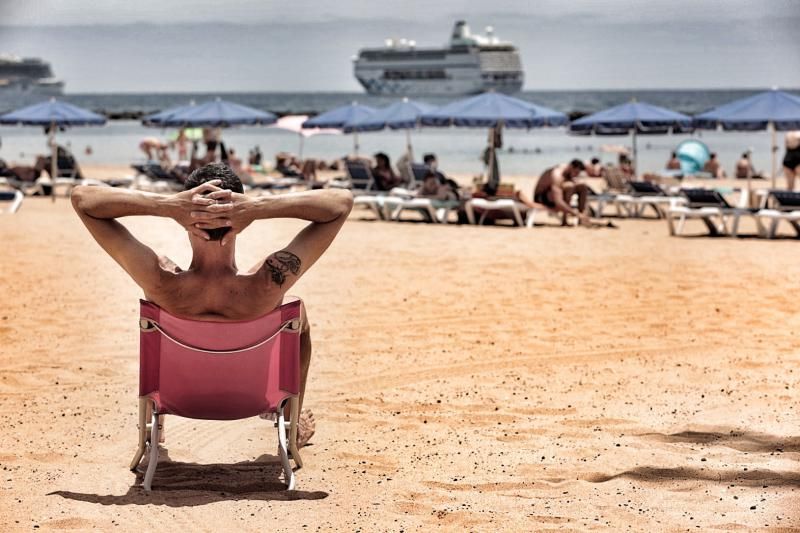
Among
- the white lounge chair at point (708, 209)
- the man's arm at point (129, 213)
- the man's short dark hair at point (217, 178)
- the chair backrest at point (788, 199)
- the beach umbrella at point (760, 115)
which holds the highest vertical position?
the beach umbrella at point (760, 115)

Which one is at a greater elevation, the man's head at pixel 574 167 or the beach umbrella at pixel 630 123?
the beach umbrella at pixel 630 123

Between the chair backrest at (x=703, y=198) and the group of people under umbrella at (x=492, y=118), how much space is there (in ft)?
4.60

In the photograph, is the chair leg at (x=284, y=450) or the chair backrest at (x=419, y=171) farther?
the chair backrest at (x=419, y=171)

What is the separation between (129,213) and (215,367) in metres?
0.52

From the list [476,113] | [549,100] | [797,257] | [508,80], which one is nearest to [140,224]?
[476,113]

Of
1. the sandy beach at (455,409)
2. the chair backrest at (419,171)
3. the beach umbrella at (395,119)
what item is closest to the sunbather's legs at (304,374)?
the sandy beach at (455,409)

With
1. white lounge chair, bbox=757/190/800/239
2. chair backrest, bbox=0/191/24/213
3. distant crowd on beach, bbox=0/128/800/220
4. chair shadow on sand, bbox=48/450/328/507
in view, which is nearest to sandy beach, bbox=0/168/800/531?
chair shadow on sand, bbox=48/450/328/507

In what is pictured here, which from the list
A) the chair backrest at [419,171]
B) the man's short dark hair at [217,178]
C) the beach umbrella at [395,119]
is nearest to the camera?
the man's short dark hair at [217,178]

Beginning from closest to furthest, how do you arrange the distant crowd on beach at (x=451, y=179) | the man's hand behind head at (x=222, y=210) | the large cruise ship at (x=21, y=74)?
the man's hand behind head at (x=222, y=210)
the distant crowd on beach at (x=451, y=179)
the large cruise ship at (x=21, y=74)

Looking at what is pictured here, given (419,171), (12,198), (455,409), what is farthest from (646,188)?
(455,409)

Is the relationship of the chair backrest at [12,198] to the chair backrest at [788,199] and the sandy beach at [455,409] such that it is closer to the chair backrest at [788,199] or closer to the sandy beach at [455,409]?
the sandy beach at [455,409]

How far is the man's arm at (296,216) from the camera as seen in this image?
129 inches

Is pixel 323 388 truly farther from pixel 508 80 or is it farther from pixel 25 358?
pixel 508 80

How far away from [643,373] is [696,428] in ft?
3.33
